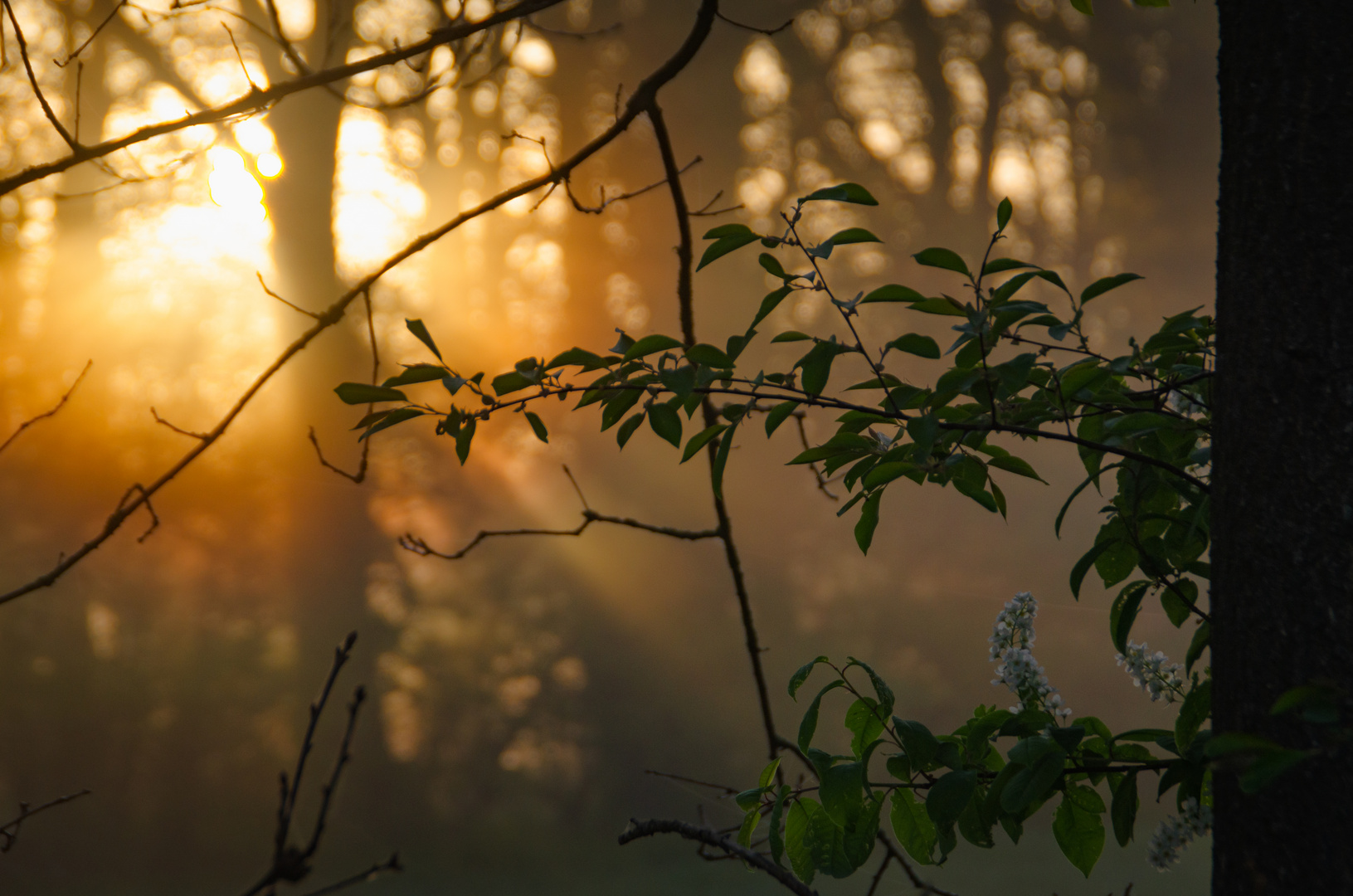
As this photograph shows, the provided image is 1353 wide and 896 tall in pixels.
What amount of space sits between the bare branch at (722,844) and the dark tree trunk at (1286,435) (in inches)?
8.8

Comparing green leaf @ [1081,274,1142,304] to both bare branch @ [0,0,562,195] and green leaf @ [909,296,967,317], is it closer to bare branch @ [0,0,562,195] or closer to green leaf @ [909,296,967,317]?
green leaf @ [909,296,967,317]

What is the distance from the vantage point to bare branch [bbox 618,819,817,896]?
44 cm

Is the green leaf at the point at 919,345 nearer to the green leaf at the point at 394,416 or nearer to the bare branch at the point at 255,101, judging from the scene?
the green leaf at the point at 394,416

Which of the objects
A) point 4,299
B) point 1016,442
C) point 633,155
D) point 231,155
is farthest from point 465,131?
point 1016,442

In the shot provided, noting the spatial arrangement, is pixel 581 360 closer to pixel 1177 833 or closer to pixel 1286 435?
pixel 1286 435

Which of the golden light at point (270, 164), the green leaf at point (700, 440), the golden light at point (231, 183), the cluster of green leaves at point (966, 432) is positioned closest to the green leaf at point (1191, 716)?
the cluster of green leaves at point (966, 432)

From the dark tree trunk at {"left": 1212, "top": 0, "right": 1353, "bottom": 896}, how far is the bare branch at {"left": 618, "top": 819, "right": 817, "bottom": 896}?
222 mm

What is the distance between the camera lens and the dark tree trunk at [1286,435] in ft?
1.09

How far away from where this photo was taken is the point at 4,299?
1.77 m

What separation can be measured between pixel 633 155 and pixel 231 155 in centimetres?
111

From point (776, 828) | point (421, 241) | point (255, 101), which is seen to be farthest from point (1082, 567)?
point (255, 101)

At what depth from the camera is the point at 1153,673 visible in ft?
1.88

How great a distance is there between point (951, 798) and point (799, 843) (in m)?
0.12

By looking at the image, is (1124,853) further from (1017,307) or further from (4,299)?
(4,299)
